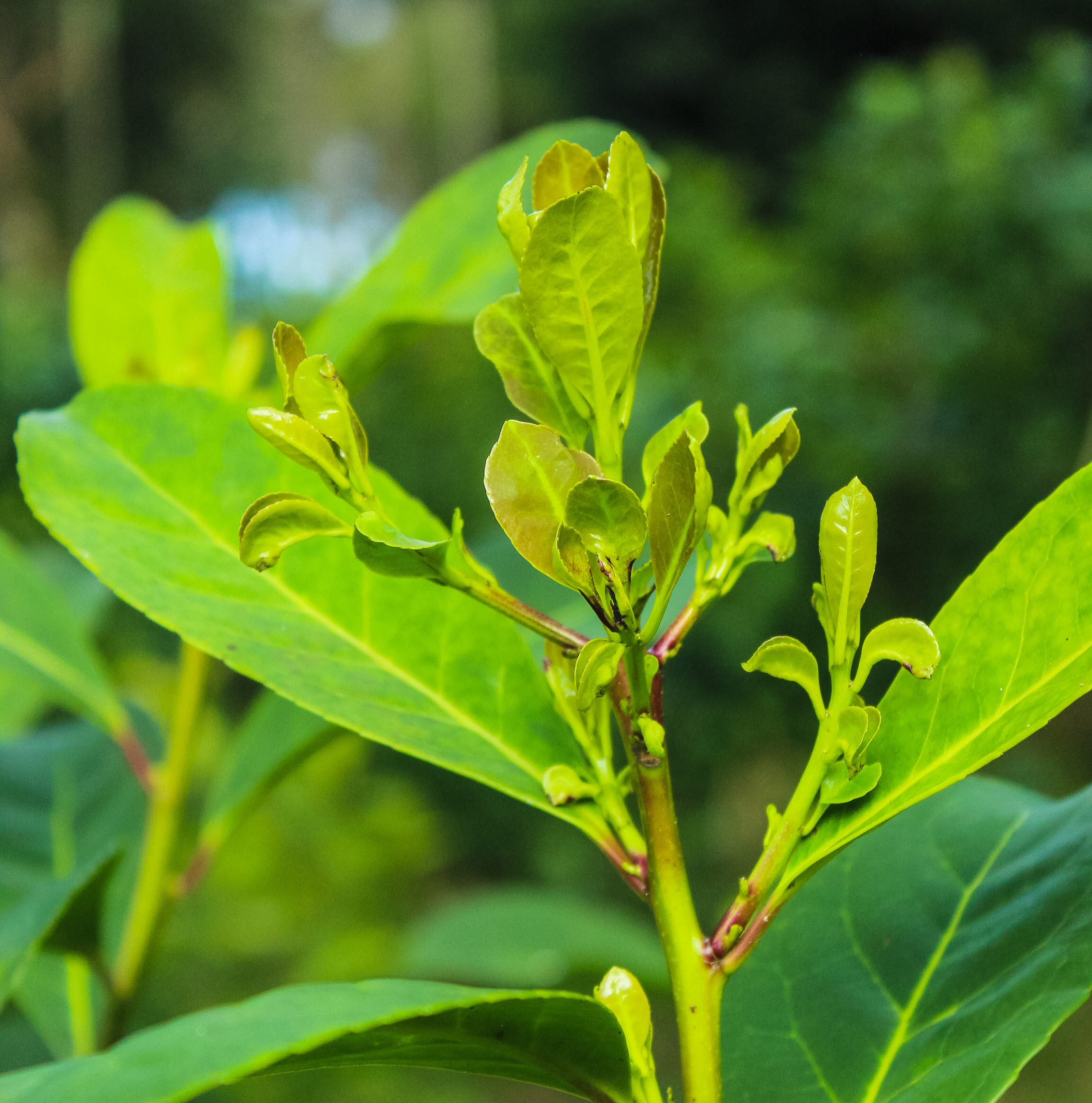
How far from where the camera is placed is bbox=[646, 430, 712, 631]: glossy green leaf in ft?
1.10

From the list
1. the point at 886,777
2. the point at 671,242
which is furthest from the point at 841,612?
the point at 671,242

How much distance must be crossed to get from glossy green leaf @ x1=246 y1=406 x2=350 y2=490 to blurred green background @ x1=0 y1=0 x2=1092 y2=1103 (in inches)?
19.0

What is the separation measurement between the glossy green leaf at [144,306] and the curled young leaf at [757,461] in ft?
1.67

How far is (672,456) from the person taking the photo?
0.34 meters

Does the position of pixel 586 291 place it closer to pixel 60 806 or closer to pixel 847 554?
pixel 847 554

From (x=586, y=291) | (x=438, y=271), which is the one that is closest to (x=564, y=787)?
(x=586, y=291)

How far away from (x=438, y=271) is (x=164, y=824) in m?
0.42

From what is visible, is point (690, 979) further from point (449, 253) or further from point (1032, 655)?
point (449, 253)

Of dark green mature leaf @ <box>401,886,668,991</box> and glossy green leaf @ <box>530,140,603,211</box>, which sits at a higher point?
glossy green leaf @ <box>530,140,603,211</box>

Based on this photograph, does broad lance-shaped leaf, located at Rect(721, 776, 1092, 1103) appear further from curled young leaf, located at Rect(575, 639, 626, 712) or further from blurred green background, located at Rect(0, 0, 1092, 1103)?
blurred green background, located at Rect(0, 0, 1092, 1103)

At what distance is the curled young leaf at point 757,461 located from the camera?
0.37 meters

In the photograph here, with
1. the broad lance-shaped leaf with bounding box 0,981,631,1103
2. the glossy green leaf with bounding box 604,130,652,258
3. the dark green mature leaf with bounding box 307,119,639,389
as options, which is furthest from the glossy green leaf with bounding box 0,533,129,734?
the glossy green leaf with bounding box 604,130,652,258

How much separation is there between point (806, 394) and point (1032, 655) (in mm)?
2750

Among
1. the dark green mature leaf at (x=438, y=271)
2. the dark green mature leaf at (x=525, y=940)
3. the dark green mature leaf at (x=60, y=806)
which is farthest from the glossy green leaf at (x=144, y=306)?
the dark green mature leaf at (x=525, y=940)
